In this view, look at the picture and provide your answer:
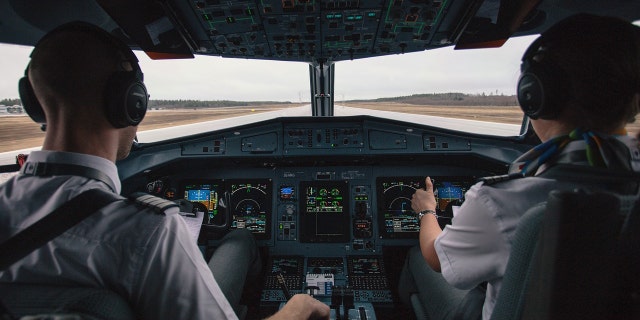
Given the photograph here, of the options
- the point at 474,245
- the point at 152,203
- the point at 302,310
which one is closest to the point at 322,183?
the point at 302,310

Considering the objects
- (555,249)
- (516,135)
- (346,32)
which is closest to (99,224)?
(555,249)

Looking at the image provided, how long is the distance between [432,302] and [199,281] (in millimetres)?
1389

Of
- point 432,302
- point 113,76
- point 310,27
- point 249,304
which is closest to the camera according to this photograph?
point 113,76

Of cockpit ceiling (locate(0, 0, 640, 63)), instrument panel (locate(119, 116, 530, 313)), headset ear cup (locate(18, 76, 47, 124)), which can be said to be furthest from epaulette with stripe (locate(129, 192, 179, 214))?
instrument panel (locate(119, 116, 530, 313))

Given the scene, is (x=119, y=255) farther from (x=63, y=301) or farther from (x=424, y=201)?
(x=424, y=201)

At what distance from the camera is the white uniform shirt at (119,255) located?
2.18 ft

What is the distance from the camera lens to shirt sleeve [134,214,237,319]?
0.70m

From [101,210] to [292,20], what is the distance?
1.83 m

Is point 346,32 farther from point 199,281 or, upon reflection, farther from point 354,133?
point 199,281

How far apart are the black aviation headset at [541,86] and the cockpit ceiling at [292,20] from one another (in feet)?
3.61

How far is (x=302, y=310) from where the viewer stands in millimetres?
1166

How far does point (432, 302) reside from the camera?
1721mm

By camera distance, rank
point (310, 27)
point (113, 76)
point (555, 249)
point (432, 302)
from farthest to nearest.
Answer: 1. point (310, 27)
2. point (432, 302)
3. point (113, 76)
4. point (555, 249)

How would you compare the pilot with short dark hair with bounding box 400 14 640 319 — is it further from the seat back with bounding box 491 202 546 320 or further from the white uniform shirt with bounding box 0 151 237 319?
the white uniform shirt with bounding box 0 151 237 319
